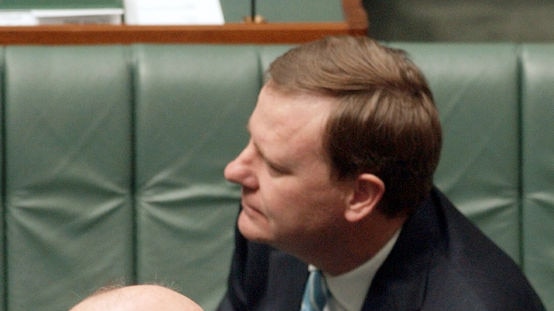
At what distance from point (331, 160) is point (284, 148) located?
0.07 metres

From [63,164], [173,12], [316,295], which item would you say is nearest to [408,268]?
[316,295]

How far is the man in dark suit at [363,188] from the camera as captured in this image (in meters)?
1.66

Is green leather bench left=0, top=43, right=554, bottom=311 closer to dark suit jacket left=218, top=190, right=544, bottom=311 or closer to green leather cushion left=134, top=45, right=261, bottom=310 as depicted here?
green leather cushion left=134, top=45, right=261, bottom=310

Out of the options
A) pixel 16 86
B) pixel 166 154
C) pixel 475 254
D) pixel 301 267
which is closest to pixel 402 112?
pixel 475 254

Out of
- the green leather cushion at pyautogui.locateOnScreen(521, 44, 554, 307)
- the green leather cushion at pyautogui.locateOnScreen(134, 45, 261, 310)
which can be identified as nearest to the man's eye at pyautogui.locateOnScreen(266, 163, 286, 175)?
the green leather cushion at pyautogui.locateOnScreen(134, 45, 261, 310)

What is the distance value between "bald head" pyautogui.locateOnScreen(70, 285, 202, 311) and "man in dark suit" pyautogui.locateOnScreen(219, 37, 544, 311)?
737 mm

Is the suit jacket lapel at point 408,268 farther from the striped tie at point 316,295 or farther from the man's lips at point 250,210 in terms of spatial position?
the man's lips at point 250,210

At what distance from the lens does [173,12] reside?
2.67 m

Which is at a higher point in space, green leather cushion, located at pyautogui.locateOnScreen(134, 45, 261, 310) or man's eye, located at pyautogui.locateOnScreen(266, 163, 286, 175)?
man's eye, located at pyautogui.locateOnScreen(266, 163, 286, 175)

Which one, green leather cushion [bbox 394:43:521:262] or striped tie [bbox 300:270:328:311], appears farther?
green leather cushion [bbox 394:43:521:262]

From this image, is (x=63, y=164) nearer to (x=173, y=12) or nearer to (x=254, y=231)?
(x=173, y=12)

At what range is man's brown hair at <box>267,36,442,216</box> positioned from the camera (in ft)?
5.43

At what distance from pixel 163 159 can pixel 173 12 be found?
407mm

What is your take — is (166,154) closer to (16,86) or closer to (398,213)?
(16,86)
